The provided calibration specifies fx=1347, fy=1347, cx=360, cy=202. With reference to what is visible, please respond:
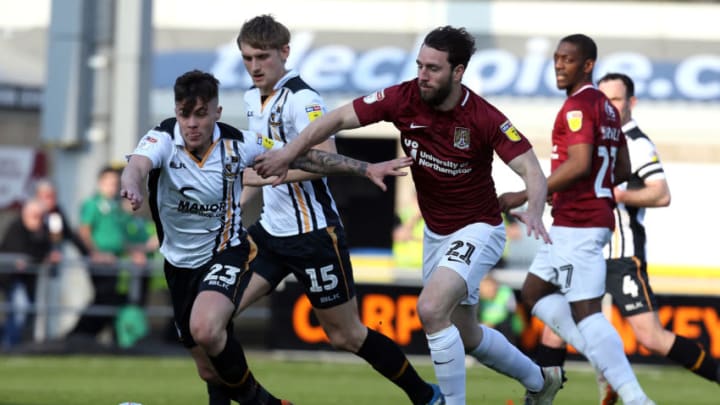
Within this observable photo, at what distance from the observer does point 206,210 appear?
24.6 feet

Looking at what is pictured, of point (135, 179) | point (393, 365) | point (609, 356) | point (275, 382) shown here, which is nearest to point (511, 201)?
point (609, 356)

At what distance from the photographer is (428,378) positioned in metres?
12.6

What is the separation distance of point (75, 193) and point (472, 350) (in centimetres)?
1000

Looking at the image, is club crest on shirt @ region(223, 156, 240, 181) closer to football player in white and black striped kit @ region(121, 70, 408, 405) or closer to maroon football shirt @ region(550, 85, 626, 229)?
football player in white and black striped kit @ region(121, 70, 408, 405)

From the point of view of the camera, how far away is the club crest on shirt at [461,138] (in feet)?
24.4

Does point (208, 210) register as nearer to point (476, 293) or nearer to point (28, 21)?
point (476, 293)

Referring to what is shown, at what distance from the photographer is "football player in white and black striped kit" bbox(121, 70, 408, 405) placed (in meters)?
7.28

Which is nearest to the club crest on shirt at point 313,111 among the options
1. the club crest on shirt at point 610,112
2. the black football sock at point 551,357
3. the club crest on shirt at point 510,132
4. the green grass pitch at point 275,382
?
the club crest on shirt at point 510,132

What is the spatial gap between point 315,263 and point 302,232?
0.20 m

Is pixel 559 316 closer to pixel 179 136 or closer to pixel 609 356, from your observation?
pixel 609 356

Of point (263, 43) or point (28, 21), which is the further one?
point (28, 21)

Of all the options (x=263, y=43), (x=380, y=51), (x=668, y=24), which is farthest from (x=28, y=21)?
(x=263, y=43)

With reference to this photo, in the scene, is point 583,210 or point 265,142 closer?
point 265,142

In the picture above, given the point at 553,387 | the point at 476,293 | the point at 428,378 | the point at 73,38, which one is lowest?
the point at 428,378
